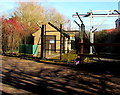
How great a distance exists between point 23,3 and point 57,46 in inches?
762

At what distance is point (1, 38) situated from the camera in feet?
58.8

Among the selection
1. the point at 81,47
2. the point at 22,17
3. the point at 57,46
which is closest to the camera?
the point at 81,47

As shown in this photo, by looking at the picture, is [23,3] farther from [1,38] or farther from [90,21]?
[90,21]

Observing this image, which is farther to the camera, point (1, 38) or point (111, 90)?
point (1, 38)

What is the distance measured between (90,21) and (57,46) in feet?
26.0

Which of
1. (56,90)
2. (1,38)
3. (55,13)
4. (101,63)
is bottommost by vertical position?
(56,90)

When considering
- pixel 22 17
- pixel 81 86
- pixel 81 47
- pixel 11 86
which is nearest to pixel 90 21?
pixel 81 47

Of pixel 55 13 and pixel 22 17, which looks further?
pixel 55 13

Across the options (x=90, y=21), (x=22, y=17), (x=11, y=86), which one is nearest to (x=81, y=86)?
(x=11, y=86)

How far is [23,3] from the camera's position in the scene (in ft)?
112

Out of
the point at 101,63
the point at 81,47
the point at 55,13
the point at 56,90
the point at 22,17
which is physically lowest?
the point at 56,90

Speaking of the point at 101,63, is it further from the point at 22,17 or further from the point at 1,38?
the point at 22,17

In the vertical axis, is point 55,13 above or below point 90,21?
above

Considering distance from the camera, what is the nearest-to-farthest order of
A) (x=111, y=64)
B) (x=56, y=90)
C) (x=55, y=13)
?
(x=56, y=90), (x=111, y=64), (x=55, y=13)
